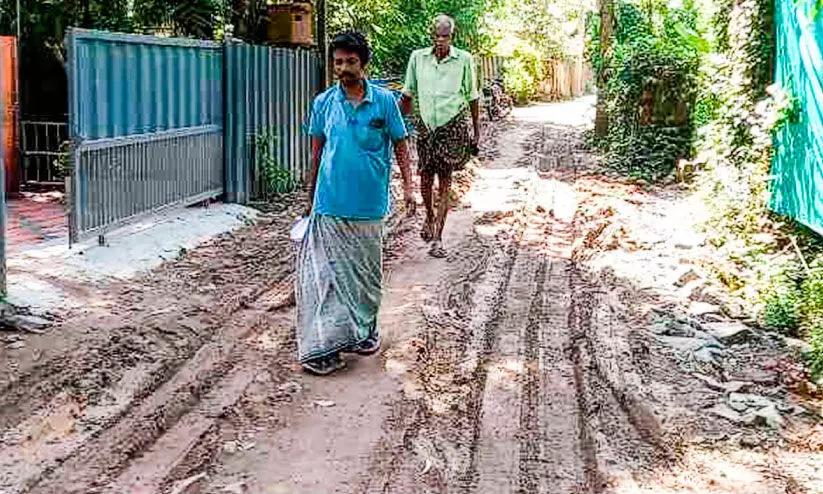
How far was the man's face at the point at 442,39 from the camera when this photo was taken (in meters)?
8.55

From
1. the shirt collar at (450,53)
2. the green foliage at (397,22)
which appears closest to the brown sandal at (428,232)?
the shirt collar at (450,53)

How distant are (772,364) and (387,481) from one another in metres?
2.96

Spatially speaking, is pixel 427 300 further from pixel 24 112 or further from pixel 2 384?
pixel 24 112

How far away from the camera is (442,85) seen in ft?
28.8

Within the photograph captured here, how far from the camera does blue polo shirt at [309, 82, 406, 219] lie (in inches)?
230

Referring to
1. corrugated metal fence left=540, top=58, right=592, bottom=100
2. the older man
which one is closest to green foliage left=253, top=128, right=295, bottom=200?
the older man

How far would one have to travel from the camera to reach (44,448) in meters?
4.62

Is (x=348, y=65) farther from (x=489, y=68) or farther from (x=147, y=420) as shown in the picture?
(x=489, y=68)

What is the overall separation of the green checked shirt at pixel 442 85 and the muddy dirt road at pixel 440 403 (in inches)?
52.2

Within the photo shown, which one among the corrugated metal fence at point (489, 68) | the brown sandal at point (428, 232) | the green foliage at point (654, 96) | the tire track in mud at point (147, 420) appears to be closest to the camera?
the tire track in mud at point (147, 420)

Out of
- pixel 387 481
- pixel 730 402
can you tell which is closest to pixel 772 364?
pixel 730 402

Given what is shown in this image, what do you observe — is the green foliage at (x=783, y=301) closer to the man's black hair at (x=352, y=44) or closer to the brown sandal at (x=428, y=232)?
the brown sandal at (x=428, y=232)

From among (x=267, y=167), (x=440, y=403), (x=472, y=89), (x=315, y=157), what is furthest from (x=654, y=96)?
(x=440, y=403)

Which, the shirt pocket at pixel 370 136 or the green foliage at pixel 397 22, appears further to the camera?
the green foliage at pixel 397 22
